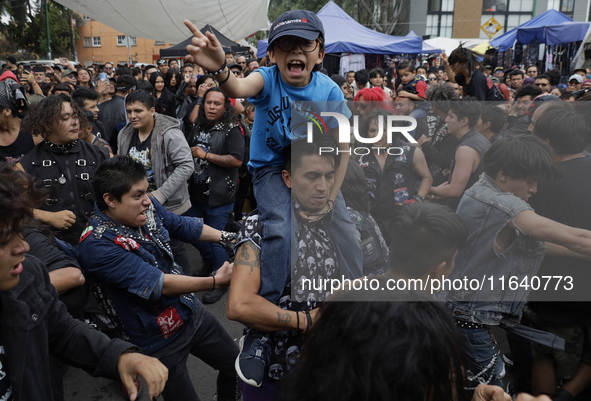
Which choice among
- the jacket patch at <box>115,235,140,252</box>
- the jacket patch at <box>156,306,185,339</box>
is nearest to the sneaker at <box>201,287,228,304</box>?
the jacket patch at <box>156,306,185,339</box>

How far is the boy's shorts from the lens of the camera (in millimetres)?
2584

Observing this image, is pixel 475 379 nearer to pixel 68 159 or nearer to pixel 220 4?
pixel 68 159

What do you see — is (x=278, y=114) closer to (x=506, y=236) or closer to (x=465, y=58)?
(x=506, y=236)

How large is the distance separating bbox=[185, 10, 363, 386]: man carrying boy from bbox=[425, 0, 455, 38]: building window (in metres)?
38.0

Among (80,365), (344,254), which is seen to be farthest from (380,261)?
(80,365)

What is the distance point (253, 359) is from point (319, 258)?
0.52 metres

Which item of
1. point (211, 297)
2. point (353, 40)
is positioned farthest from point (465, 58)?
point (353, 40)

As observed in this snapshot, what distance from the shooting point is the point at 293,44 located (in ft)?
6.21

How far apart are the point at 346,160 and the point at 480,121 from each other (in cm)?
162

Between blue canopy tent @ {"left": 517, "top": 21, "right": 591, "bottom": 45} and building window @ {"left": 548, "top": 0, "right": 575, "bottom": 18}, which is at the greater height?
building window @ {"left": 548, "top": 0, "right": 575, "bottom": 18}

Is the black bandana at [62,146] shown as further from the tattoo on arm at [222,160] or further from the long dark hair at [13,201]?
the long dark hair at [13,201]

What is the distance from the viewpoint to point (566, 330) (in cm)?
260

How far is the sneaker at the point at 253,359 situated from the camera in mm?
1718

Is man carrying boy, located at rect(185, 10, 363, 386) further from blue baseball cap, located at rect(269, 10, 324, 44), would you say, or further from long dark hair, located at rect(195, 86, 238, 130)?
long dark hair, located at rect(195, 86, 238, 130)
